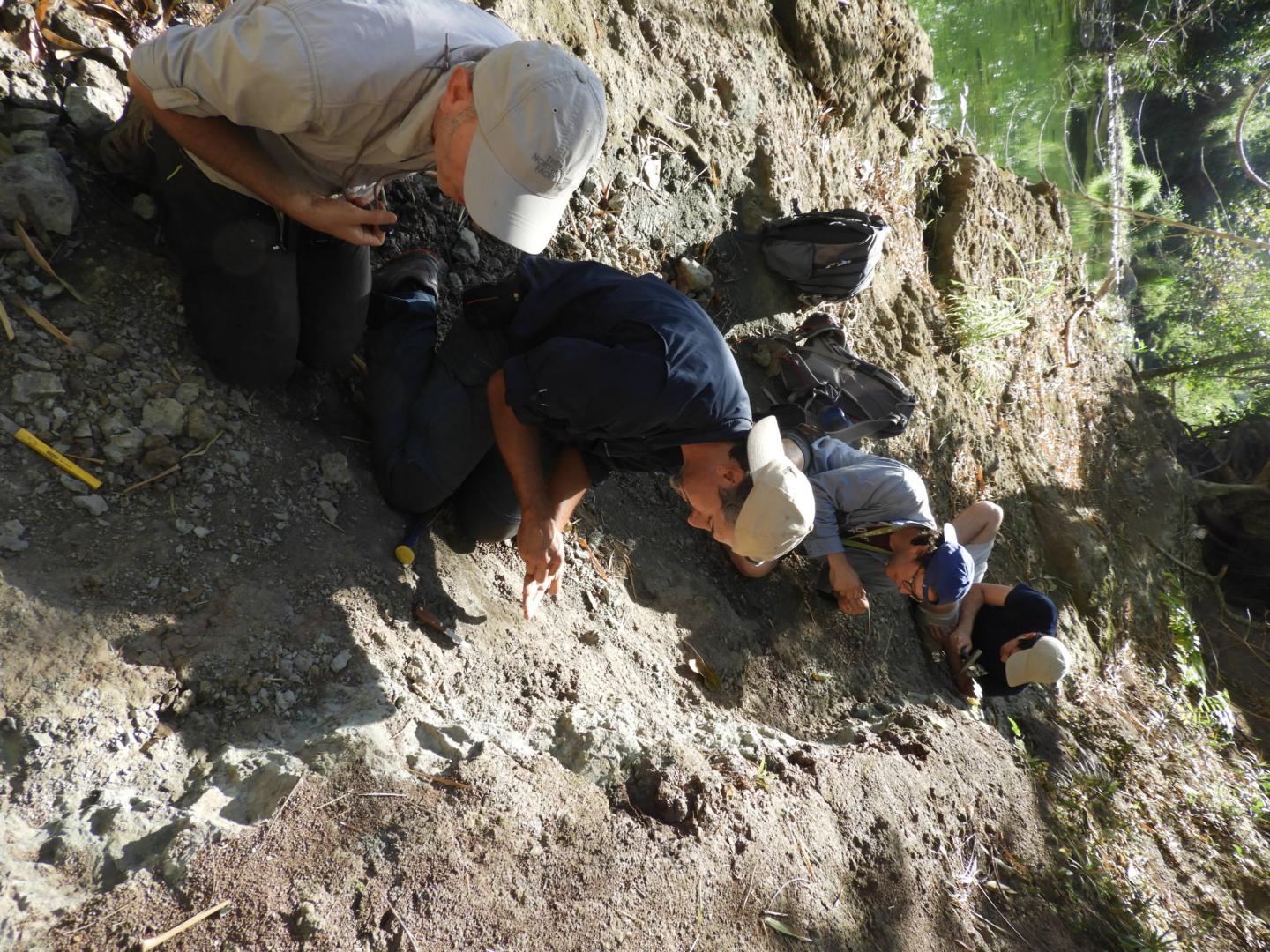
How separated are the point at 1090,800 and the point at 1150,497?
4.49 m

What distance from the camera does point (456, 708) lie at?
89.7 inches

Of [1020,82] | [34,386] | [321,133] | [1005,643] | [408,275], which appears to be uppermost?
[1020,82]

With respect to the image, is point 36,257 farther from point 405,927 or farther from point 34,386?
point 405,927

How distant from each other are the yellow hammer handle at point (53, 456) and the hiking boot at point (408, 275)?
3.53 feet

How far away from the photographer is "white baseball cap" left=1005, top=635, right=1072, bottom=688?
13.8 feet

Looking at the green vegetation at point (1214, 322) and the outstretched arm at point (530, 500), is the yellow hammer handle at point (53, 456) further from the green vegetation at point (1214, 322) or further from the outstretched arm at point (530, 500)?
the green vegetation at point (1214, 322)

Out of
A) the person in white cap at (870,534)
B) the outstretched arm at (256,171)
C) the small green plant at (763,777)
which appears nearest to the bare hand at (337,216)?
the outstretched arm at (256,171)

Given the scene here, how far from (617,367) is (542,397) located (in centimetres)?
24

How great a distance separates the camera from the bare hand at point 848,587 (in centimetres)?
376

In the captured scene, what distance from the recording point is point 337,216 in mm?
2049

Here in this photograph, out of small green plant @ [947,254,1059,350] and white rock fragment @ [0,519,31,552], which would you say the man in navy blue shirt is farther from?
small green plant @ [947,254,1059,350]

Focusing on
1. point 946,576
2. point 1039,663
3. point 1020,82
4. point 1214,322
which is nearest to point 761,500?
point 946,576

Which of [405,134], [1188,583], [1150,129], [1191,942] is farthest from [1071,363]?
[1150,129]

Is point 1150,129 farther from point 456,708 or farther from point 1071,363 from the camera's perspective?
point 456,708
